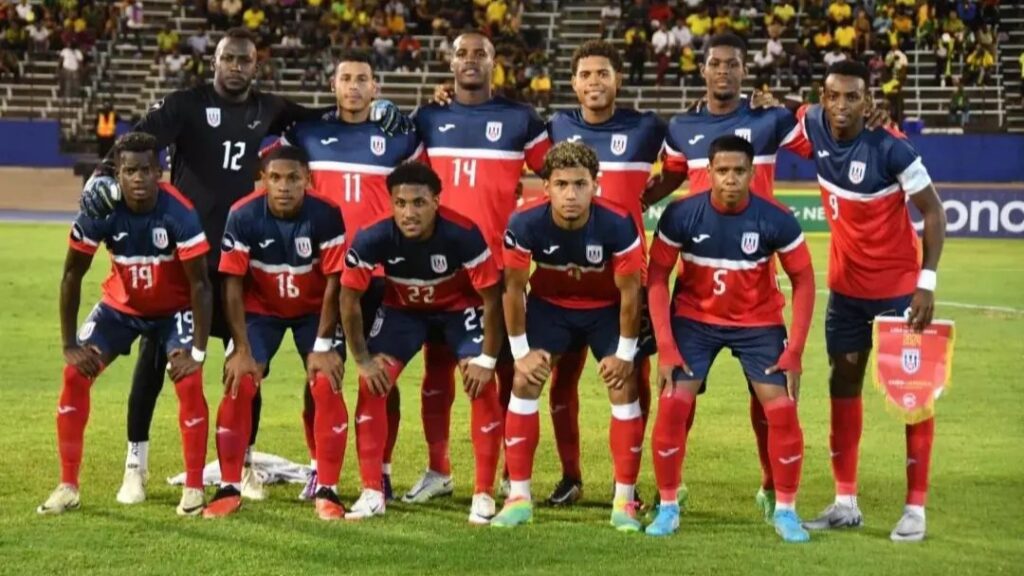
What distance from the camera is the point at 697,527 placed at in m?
8.01

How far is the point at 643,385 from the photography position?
28.5 ft

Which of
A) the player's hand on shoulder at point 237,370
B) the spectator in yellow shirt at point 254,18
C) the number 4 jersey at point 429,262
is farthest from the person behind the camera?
the spectator in yellow shirt at point 254,18

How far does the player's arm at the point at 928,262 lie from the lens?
7734 mm

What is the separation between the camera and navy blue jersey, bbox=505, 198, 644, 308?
792 centimetres

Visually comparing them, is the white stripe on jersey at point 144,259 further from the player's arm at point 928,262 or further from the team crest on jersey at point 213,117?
Answer: the player's arm at point 928,262

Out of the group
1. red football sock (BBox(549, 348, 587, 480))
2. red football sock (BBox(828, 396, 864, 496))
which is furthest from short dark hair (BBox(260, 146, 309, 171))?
red football sock (BBox(828, 396, 864, 496))

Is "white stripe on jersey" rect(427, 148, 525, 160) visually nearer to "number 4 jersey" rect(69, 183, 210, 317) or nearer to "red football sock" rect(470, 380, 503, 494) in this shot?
"red football sock" rect(470, 380, 503, 494)

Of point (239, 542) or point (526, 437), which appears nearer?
point (239, 542)

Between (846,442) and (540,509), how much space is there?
5.27ft

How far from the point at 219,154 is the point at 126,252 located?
3.18ft

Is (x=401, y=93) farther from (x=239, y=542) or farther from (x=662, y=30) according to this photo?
(x=239, y=542)

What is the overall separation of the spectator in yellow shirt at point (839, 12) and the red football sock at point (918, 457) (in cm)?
2659

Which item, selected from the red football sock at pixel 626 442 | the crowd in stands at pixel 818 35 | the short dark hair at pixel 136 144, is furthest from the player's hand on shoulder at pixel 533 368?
the crowd in stands at pixel 818 35

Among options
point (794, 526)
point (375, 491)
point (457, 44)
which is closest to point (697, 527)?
point (794, 526)
